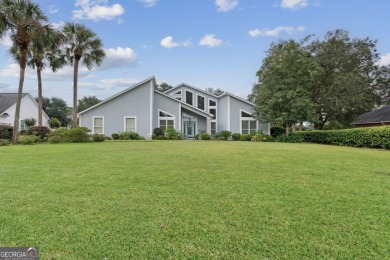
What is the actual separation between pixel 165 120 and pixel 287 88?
12518 mm

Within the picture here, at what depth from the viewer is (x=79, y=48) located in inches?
878

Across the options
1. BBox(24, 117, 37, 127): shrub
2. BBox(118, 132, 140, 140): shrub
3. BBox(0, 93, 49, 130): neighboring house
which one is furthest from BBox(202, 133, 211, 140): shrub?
BBox(24, 117, 37, 127): shrub

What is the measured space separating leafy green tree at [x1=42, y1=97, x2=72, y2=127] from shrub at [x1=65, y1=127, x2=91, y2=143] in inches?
1582

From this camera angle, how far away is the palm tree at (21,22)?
52.1ft

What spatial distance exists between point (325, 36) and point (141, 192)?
3168 centimetres

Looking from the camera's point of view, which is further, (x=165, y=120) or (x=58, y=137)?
(x=165, y=120)

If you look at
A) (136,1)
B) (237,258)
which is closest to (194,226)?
(237,258)

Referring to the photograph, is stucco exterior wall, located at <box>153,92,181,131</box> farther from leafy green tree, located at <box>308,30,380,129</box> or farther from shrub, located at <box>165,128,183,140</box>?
leafy green tree, located at <box>308,30,380,129</box>

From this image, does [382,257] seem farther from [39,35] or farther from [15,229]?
[39,35]

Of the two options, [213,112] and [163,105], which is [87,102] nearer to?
[213,112]

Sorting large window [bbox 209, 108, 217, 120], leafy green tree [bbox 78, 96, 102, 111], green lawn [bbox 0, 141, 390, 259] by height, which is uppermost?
leafy green tree [bbox 78, 96, 102, 111]

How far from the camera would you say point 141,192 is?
4.67m

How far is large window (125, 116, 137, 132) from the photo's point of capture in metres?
24.0

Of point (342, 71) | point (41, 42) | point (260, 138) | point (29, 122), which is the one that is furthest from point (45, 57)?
point (342, 71)
